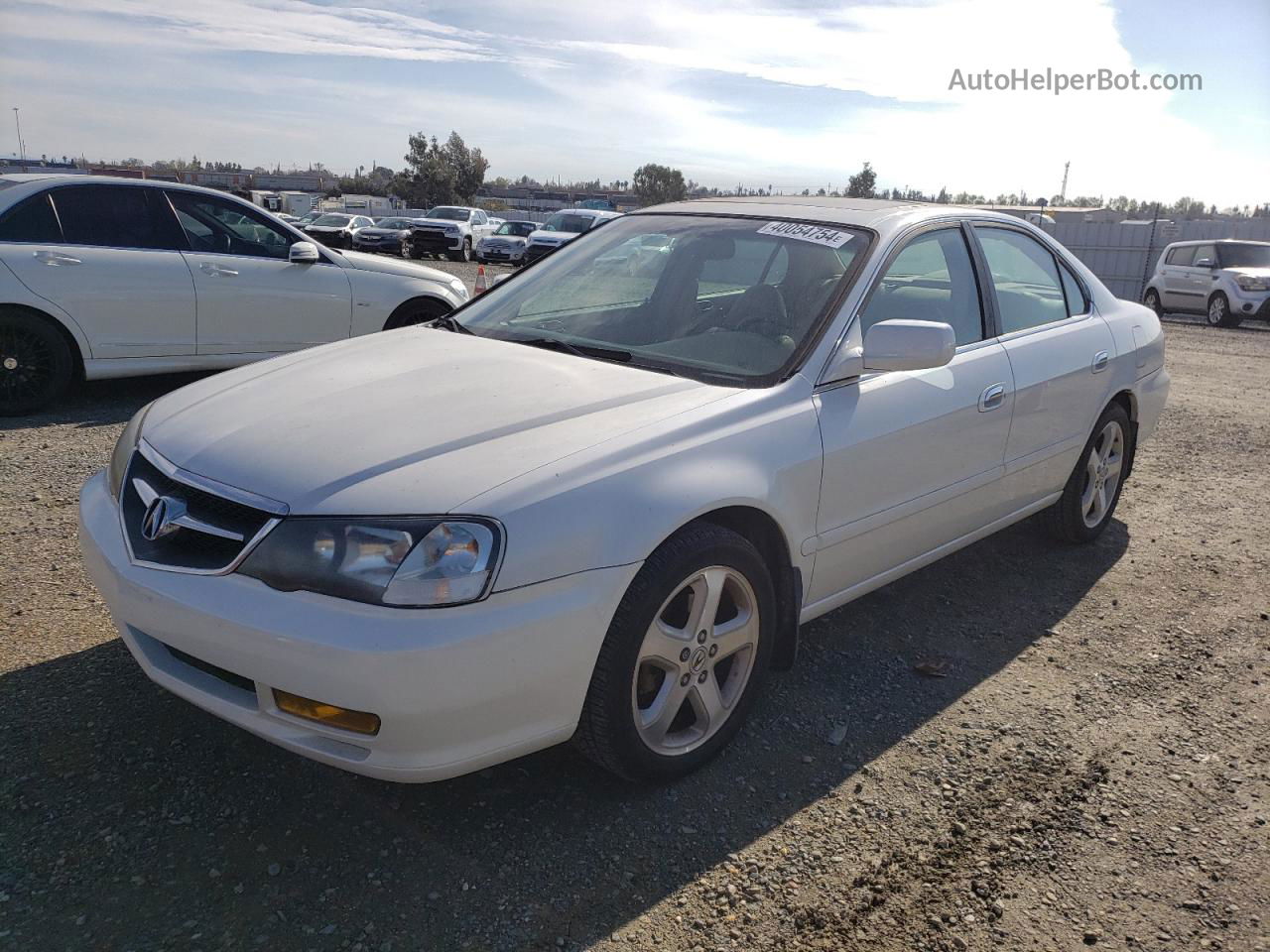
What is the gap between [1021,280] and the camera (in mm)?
4277

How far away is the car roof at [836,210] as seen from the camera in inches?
143

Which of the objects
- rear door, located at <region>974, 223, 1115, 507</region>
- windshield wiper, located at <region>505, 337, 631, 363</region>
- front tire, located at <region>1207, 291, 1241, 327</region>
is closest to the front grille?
windshield wiper, located at <region>505, 337, 631, 363</region>

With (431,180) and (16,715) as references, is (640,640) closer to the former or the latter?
(16,715)

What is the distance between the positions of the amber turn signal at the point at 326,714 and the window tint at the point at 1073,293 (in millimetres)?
3697

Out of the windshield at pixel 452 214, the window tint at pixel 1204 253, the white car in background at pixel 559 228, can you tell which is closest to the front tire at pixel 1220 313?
the window tint at pixel 1204 253

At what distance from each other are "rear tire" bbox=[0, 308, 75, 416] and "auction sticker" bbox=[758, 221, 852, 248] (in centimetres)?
501

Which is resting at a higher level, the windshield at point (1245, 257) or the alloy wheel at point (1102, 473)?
the windshield at point (1245, 257)

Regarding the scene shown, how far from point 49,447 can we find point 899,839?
5.21 m

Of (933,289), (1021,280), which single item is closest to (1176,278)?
(1021,280)

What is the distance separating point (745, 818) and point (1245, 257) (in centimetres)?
2031

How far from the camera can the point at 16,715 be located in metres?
2.93

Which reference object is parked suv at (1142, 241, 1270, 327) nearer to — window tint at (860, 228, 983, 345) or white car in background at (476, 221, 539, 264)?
window tint at (860, 228, 983, 345)

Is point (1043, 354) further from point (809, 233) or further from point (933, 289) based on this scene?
point (809, 233)

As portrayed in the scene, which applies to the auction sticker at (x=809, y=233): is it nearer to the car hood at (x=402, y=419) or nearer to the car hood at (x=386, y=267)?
the car hood at (x=402, y=419)
